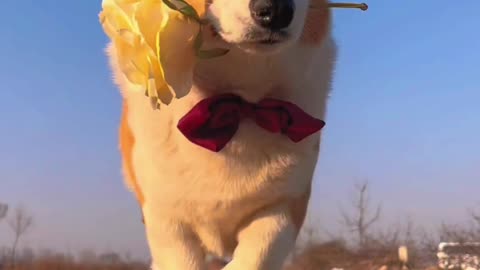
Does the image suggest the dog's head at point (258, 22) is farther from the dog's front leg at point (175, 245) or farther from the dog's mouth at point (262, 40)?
the dog's front leg at point (175, 245)

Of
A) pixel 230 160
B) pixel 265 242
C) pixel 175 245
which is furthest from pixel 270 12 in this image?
pixel 175 245

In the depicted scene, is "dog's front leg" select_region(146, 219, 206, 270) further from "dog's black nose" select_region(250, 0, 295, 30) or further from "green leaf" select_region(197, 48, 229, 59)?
"dog's black nose" select_region(250, 0, 295, 30)

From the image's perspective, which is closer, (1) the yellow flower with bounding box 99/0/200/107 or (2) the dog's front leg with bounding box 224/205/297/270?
(1) the yellow flower with bounding box 99/0/200/107

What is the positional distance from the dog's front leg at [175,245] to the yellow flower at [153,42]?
47 centimetres

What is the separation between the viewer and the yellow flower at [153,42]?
4.29 ft

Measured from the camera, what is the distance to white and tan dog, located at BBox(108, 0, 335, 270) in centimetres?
157

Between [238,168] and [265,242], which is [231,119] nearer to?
[238,168]

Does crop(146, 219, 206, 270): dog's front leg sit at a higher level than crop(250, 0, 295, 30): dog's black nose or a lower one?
lower

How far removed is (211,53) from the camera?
4.67ft

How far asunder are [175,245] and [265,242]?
24 centimetres

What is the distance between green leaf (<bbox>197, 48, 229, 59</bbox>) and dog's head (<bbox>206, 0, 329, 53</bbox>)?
6 centimetres

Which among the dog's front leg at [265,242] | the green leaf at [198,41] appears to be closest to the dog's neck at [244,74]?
the green leaf at [198,41]

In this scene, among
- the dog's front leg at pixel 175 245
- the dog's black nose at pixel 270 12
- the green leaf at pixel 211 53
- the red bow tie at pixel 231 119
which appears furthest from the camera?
the dog's front leg at pixel 175 245

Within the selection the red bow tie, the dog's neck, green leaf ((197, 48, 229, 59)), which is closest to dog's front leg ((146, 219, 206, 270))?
the red bow tie
